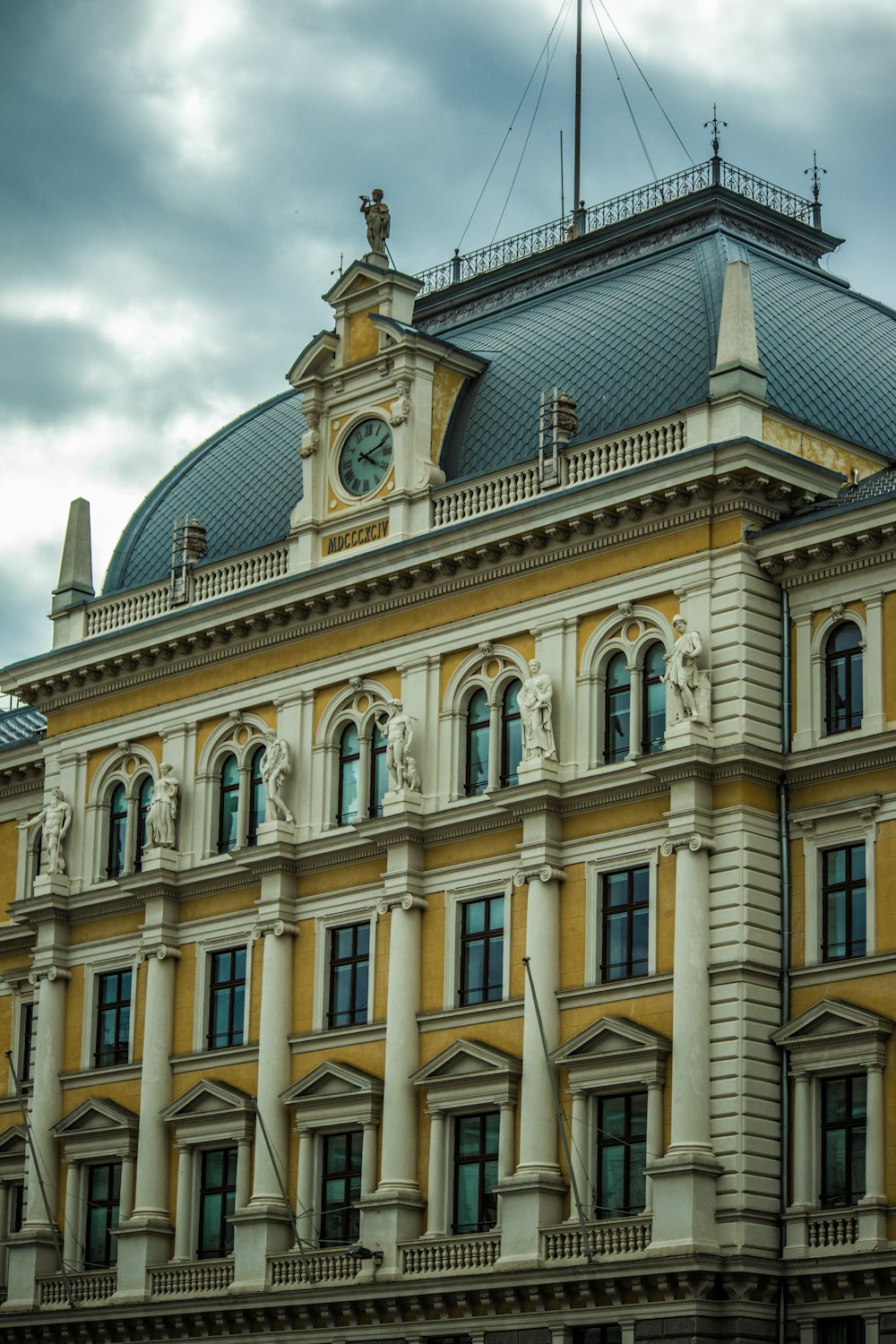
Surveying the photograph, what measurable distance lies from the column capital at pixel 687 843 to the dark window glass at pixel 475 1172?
613cm

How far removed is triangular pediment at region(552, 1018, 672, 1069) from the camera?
4728cm

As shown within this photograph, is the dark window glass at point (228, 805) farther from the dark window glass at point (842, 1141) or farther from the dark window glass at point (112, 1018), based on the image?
the dark window glass at point (842, 1141)

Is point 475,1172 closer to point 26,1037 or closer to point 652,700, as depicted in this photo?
point 652,700

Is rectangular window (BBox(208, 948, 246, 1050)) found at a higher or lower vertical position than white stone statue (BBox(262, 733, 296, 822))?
lower

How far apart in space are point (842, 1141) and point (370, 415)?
18670 mm

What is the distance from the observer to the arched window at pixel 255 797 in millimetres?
56344

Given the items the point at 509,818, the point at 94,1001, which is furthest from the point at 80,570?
the point at 509,818

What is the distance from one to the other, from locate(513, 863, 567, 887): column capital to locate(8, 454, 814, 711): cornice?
5.81m

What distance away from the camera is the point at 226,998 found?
56281 mm

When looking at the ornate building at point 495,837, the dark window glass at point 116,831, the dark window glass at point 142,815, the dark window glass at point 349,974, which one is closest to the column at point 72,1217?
the ornate building at point 495,837

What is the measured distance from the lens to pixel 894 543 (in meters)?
47.1

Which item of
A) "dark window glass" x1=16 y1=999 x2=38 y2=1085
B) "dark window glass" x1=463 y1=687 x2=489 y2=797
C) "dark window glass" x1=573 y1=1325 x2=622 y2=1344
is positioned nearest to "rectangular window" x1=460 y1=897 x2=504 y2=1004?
"dark window glass" x1=463 y1=687 x2=489 y2=797

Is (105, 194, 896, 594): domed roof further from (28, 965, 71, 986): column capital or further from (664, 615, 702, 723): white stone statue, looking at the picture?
(28, 965, 71, 986): column capital

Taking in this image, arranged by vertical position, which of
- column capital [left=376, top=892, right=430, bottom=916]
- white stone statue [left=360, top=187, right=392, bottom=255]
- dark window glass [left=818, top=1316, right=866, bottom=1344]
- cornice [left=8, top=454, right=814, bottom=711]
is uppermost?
white stone statue [left=360, top=187, right=392, bottom=255]
